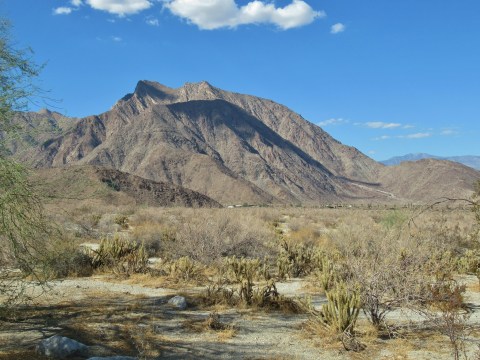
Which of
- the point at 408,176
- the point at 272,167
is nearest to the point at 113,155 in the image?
the point at 272,167

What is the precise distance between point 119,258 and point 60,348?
27.9 ft

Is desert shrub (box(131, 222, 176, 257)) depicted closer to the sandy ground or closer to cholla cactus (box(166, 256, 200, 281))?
cholla cactus (box(166, 256, 200, 281))

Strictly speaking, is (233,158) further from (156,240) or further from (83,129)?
(156,240)

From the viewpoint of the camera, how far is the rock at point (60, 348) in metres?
6.80

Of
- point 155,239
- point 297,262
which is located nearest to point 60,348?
point 297,262

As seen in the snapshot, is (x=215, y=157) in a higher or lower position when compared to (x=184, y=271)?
higher

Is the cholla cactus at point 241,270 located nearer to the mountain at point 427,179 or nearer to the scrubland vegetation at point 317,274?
the scrubland vegetation at point 317,274

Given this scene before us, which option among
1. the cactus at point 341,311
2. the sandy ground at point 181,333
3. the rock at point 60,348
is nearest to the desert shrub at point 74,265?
the sandy ground at point 181,333

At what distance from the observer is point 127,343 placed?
767 centimetres

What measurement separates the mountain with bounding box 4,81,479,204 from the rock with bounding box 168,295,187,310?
329 feet

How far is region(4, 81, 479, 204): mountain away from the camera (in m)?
122

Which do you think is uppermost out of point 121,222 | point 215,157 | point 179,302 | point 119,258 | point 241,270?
point 215,157

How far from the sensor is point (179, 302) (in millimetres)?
10469

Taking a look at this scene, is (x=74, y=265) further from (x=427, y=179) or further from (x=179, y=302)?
(x=427, y=179)
